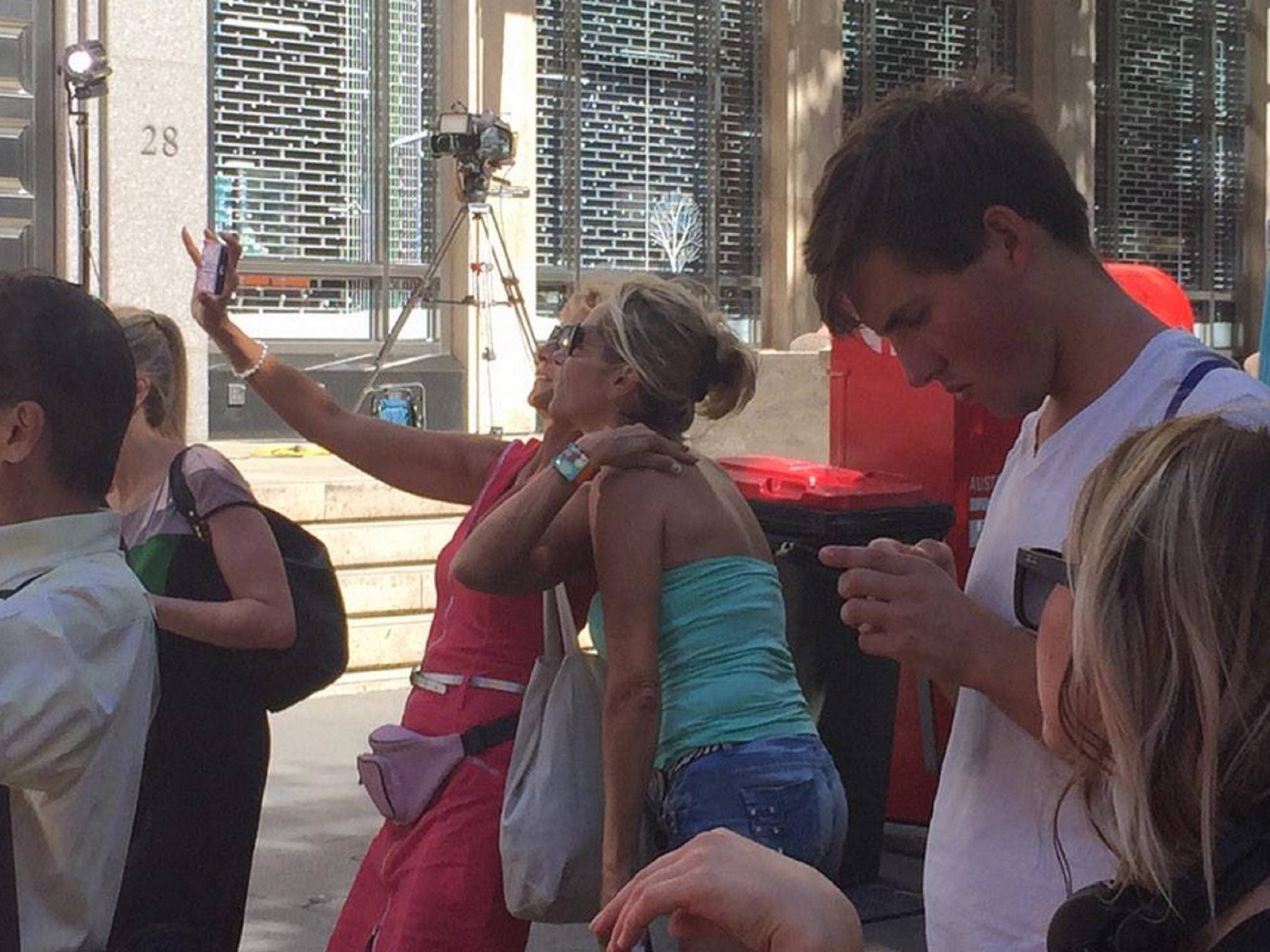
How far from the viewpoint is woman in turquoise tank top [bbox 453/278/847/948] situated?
3.65 meters

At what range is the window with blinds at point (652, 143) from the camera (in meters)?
16.5

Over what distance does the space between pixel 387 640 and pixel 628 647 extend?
234 inches

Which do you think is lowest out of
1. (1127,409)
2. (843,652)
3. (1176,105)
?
(843,652)

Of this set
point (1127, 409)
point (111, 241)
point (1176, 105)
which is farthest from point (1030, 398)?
point (1176, 105)

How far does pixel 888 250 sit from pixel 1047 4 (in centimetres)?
1853

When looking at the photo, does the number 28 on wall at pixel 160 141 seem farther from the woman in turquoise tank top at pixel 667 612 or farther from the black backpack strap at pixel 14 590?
the black backpack strap at pixel 14 590

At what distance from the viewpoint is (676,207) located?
1753 cm

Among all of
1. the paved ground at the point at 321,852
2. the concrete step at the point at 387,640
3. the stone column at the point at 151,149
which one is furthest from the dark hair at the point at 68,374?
the stone column at the point at 151,149

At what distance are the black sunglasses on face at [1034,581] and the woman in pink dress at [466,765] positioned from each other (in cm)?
183

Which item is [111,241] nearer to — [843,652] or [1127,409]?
[843,652]

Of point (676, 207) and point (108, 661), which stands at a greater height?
point (676, 207)

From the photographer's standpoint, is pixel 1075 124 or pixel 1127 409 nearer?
pixel 1127 409

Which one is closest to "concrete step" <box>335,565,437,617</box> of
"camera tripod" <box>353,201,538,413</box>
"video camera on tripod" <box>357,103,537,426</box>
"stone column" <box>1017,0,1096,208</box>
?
"video camera on tripod" <box>357,103,537,426</box>

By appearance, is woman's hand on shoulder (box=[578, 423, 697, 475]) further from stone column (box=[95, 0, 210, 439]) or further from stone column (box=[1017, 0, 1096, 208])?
stone column (box=[1017, 0, 1096, 208])
